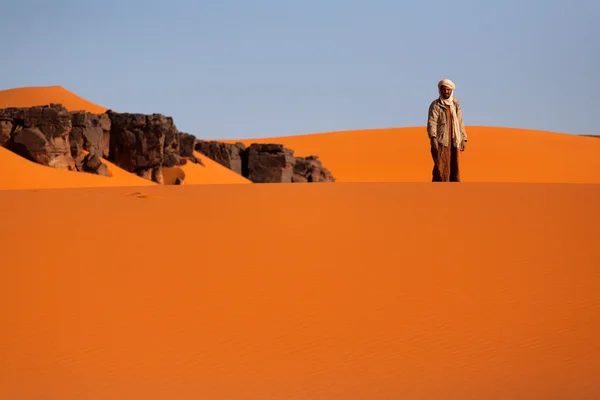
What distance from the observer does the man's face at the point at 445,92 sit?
50.0 ft

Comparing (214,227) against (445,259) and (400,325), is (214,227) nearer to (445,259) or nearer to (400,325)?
(445,259)

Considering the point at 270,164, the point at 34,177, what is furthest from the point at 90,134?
the point at 270,164

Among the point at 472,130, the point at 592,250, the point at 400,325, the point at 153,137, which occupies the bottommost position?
the point at 400,325

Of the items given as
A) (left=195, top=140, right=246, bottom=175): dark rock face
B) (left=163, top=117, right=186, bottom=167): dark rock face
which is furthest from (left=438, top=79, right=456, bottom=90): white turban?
(left=195, top=140, right=246, bottom=175): dark rock face

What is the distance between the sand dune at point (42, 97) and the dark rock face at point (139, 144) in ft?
149

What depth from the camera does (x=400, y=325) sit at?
4.55 metres

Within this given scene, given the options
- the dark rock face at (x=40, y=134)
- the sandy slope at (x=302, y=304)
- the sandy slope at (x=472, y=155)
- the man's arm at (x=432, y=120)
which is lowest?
the sandy slope at (x=302, y=304)

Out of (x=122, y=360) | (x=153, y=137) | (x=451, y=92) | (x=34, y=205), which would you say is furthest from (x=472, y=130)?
(x=122, y=360)

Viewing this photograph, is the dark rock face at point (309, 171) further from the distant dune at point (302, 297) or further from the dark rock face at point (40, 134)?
the distant dune at point (302, 297)

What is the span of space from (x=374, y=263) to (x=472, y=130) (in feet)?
230

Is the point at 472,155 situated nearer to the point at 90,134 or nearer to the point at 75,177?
the point at 90,134

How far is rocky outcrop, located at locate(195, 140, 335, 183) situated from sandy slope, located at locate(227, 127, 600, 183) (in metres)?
15.4

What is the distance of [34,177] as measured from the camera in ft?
68.3

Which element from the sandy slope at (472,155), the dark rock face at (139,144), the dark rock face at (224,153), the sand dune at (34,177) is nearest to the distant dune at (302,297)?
the sand dune at (34,177)
